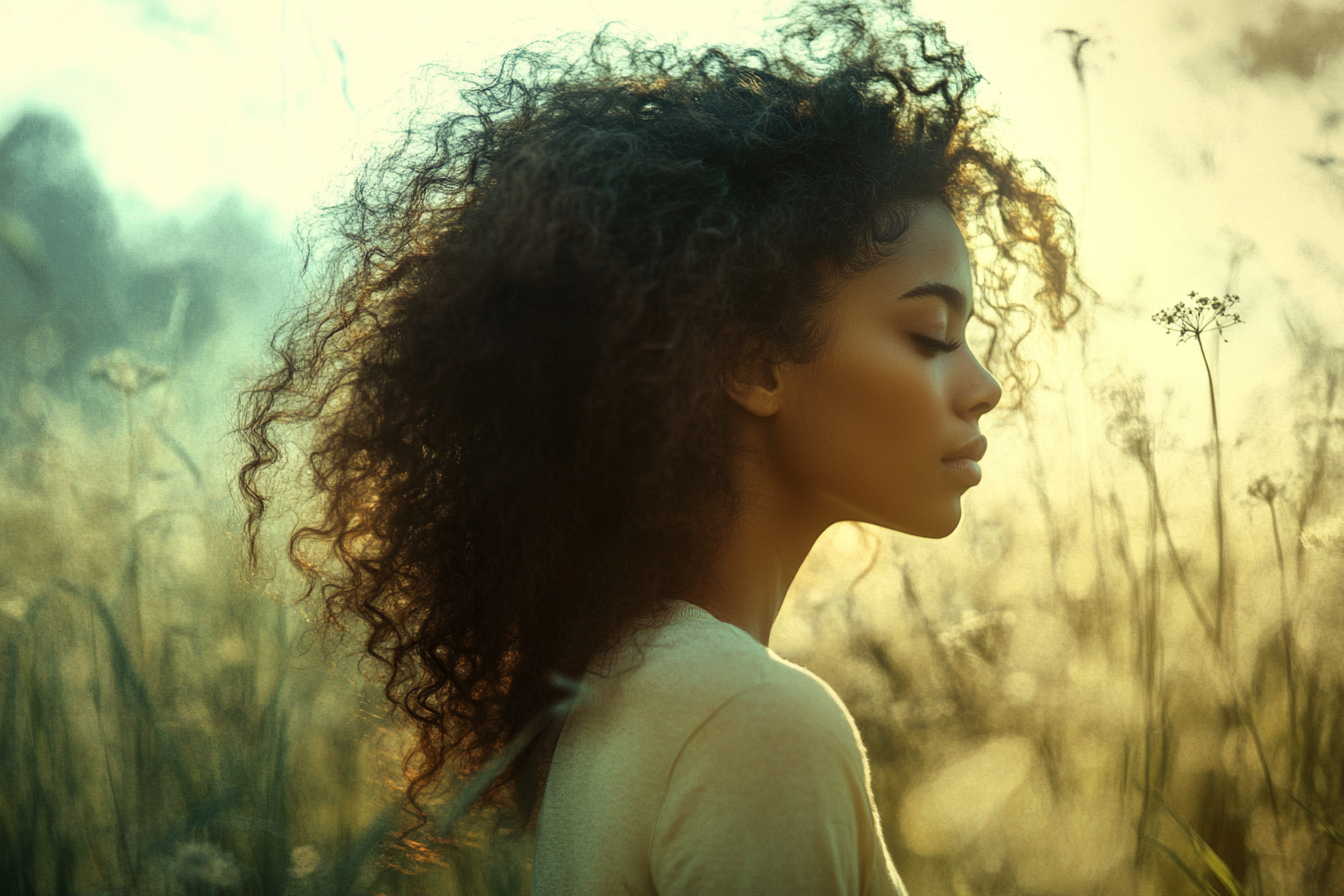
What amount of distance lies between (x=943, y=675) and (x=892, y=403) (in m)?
0.84

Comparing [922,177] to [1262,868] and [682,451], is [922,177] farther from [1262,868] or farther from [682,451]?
[1262,868]

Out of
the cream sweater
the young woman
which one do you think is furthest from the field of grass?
the cream sweater

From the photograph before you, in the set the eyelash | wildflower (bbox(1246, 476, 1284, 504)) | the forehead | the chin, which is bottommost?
wildflower (bbox(1246, 476, 1284, 504))

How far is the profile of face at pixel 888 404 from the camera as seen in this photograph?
1.06 m

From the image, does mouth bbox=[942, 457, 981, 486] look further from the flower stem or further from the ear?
the flower stem

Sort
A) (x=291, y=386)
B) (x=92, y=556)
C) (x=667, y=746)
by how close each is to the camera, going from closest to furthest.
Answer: (x=667, y=746)
(x=291, y=386)
(x=92, y=556)

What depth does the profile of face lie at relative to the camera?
106 cm

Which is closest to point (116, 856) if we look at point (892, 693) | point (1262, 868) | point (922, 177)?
point (892, 693)

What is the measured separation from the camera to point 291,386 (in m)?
1.28

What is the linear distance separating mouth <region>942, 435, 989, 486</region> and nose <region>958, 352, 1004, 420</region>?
0.11ft

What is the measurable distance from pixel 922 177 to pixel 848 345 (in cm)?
27

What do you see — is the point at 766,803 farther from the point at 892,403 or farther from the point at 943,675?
the point at 943,675

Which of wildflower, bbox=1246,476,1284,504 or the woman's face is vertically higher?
the woman's face

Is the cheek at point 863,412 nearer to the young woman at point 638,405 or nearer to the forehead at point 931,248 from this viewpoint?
the young woman at point 638,405
